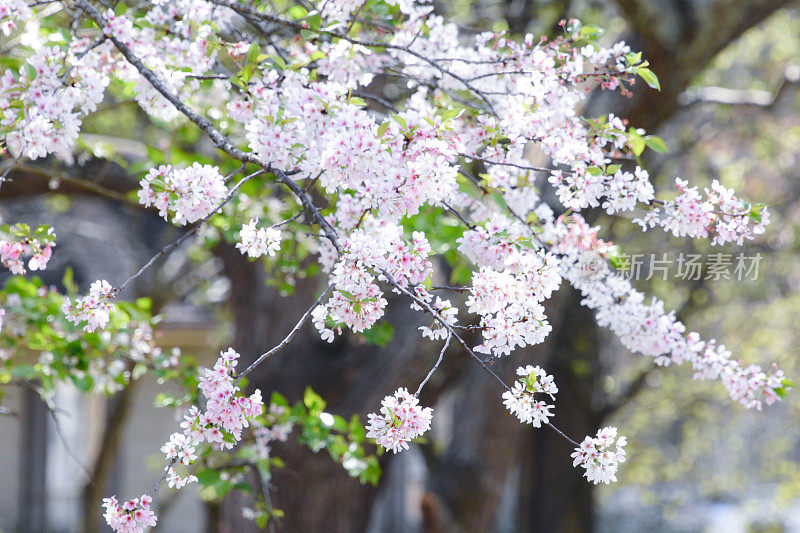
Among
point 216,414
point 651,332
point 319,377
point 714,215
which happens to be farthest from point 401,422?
point 319,377

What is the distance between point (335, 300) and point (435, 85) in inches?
38.9

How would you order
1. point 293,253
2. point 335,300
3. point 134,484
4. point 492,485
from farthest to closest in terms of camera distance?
point 134,484 < point 492,485 < point 293,253 < point 335,300

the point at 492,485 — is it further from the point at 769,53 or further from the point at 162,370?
the point at 769,53

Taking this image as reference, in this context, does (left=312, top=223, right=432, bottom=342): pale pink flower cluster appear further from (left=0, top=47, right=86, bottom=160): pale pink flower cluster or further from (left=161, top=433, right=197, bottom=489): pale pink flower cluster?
(left=0, top=47, right=86, bottom=160): pale pink flower cluster

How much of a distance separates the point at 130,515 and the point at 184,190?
0.68 m

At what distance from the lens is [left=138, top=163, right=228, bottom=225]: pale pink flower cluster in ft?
6.24

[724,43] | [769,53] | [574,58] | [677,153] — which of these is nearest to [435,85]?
[574,58]

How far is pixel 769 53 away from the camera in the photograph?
7422 millimetres

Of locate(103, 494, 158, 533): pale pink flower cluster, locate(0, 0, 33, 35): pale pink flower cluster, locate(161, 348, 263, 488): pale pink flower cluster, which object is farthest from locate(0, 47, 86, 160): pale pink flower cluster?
locate(103, 494, 158, 533): pale pink flower cluster

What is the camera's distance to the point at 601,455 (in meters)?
1.86

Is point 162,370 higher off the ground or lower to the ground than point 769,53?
lower

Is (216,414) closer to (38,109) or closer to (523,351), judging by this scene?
(38,109)

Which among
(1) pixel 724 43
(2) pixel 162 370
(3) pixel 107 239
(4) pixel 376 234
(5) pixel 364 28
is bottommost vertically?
(4) pixel 376 234

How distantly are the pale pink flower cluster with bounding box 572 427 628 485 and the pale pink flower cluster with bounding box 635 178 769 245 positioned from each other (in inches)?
21.2
